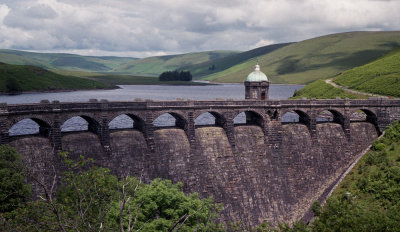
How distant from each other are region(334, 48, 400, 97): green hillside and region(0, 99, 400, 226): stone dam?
3770 cm

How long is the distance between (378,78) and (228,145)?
87.6 metres

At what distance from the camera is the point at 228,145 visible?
7644 centimetres

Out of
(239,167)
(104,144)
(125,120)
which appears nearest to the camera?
(104,144)

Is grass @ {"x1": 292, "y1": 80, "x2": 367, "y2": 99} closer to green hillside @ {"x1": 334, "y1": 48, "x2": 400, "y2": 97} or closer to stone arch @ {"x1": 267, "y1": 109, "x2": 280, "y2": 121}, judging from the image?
green hillside @ {"x1": 334, "y1": 48, "x2": 400, "y2": 97}

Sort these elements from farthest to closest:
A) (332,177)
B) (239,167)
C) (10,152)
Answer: (332,177) → (239,167) → (10,152)

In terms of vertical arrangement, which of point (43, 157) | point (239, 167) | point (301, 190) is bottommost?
point (301, 190)

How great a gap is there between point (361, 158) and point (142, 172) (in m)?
48.5

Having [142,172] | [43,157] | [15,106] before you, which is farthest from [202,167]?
[15,106]

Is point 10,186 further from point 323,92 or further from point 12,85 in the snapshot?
point 12,85

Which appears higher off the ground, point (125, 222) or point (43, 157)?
point (43, 157)

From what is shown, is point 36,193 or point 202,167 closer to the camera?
point 36,193

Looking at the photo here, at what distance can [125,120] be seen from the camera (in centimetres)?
Result: 11638

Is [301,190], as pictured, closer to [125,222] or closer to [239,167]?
[239,167]

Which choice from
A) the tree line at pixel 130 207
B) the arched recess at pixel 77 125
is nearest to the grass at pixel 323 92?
the tree line at pixel 130 207
